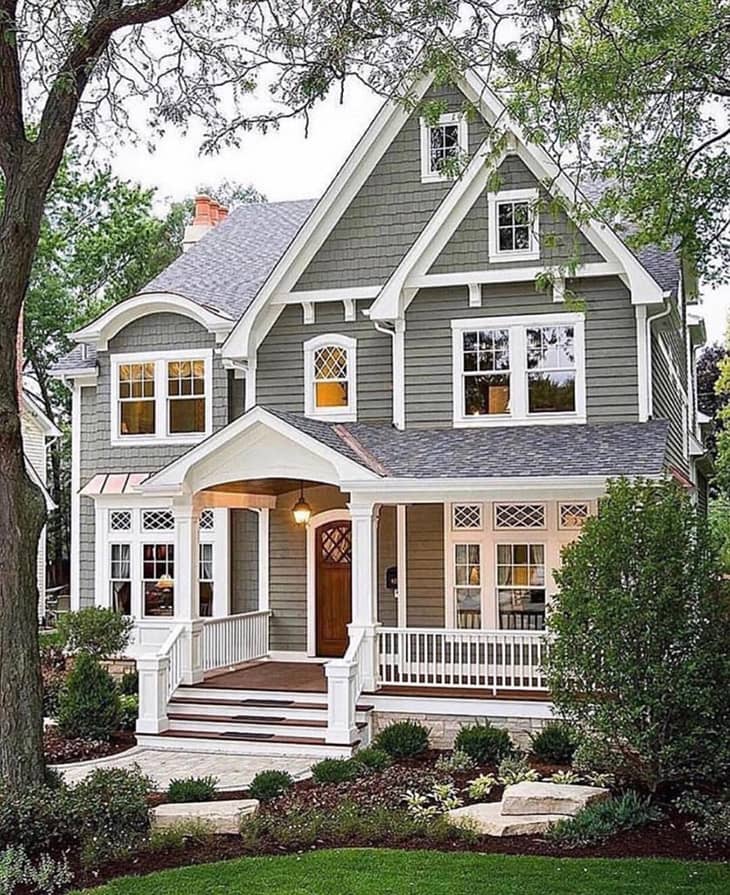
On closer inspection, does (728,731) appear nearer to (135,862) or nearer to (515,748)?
(515,748)

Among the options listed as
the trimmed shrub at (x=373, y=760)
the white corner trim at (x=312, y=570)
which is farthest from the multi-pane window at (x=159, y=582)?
the trimmed shrub at (x=373, y=760)

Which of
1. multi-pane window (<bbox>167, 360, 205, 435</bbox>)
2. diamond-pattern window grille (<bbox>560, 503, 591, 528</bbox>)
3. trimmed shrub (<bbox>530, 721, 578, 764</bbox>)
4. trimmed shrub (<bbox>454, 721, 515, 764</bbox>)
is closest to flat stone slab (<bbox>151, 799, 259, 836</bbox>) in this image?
trimmed shrub (<bbox>454, 721, 515, 764</bbox>)

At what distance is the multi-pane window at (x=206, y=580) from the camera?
18.4 meters

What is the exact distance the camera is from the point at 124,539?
19.2 m

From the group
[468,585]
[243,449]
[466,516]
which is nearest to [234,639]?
[243,449]

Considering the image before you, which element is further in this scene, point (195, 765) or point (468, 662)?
point (468, 662)

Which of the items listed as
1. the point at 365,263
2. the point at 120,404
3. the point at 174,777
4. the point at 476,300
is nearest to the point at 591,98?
the point at 476,300

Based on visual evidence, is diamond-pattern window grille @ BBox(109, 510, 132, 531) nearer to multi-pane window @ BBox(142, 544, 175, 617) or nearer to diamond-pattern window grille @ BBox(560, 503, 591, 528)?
multi-pane window @ BBox(142, 544, 175, 617)

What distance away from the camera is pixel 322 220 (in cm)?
1714

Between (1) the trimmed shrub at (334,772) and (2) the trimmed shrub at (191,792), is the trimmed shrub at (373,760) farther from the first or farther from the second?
(2) the trimmed shrub at (191,792)

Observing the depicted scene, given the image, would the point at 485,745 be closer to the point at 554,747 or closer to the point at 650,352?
the point at 554,747

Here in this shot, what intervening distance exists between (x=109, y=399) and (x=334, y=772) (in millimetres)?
9768

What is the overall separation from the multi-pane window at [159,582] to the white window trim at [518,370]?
5682mm

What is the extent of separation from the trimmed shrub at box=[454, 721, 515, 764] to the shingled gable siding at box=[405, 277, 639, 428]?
5.01 meters
